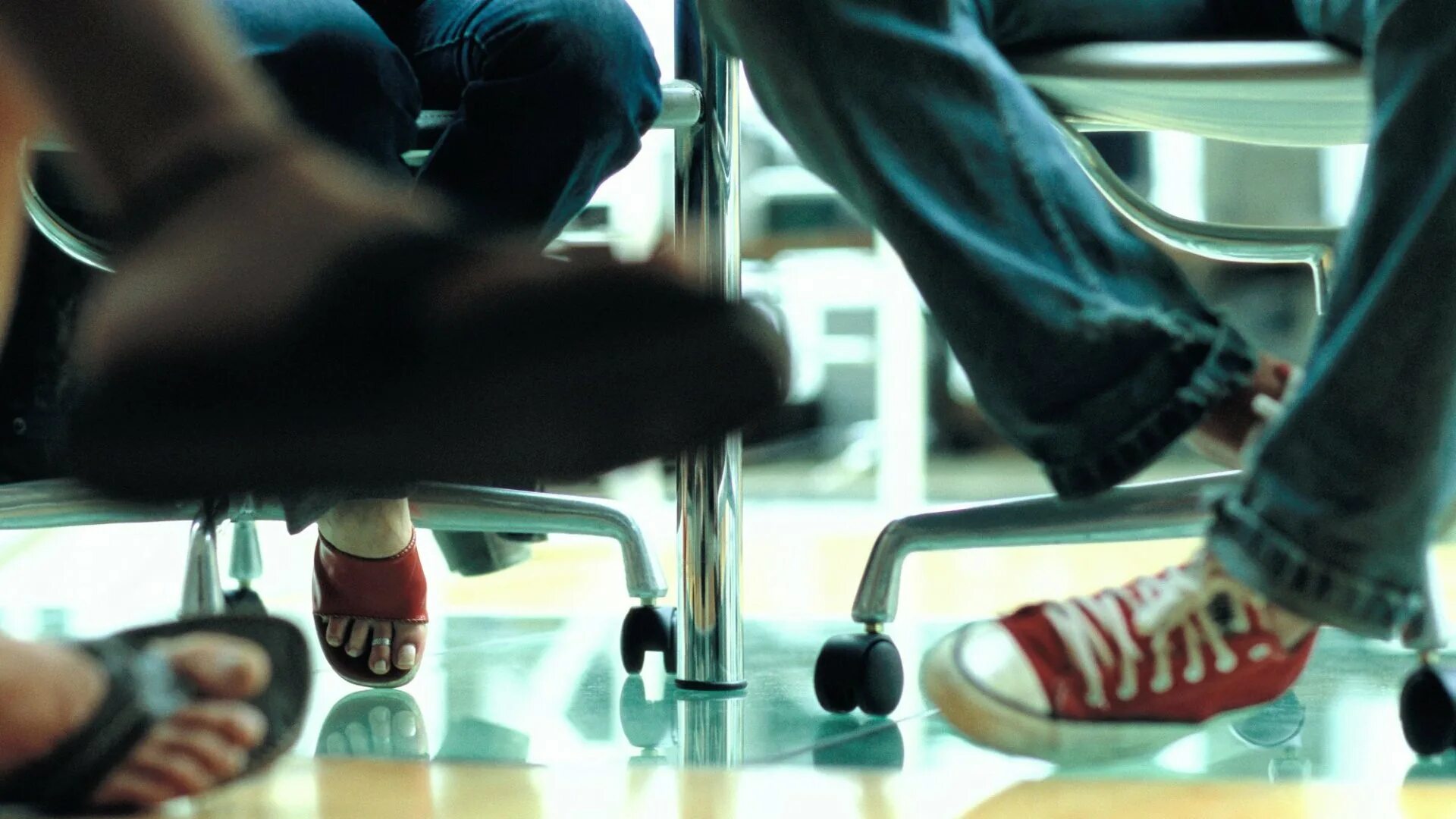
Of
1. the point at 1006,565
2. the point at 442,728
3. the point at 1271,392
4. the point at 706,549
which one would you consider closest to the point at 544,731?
the point at 442,728

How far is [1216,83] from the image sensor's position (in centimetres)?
101

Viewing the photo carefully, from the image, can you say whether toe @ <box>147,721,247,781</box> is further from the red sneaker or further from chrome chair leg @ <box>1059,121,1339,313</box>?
chrome chair leg @ <box>1059,121,1339,313</box>

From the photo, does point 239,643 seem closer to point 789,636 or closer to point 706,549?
point 706,549

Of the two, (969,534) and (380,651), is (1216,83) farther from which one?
(380,651)

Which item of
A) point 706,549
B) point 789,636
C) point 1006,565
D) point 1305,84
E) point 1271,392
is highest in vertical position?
point 1305,84

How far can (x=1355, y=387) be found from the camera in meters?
0.76

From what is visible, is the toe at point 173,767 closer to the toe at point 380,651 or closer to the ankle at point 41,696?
the ankle at point 41,696

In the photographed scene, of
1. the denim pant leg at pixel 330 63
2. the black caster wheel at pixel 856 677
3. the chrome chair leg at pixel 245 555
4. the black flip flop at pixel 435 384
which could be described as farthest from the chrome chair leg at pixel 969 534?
the chrome chair leg at pixel 245 555

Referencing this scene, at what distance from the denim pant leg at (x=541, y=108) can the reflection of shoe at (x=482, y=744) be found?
0.41 m

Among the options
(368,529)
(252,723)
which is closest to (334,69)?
(368,529)

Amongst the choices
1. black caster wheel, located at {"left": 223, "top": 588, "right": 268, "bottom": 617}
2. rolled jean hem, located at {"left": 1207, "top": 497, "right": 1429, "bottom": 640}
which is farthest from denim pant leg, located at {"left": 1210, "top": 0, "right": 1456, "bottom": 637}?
black caster wheel, located at {"left": 223, "top": 588, "right": 268, "bottom": 617}

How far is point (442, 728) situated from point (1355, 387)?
2.33 ft

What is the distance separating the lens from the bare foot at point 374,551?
1.29 metres

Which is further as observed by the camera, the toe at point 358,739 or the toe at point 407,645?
the toe at point 407,645
